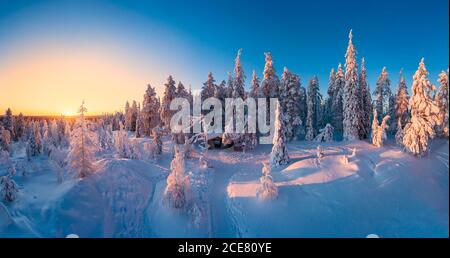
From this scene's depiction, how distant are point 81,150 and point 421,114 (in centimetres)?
2839

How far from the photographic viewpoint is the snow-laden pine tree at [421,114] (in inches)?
680

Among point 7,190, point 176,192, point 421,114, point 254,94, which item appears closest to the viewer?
point 176,192

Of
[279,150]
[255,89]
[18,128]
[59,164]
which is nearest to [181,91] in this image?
[255,89]

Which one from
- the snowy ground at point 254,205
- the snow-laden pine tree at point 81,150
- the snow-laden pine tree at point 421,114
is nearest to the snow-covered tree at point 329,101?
the snow-laden pine tree at point 421,114

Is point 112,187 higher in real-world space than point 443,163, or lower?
lower

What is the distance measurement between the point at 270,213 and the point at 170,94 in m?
29.5

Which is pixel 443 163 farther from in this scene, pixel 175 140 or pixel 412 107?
pixel 175 140

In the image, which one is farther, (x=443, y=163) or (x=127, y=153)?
(x=127, y=153)

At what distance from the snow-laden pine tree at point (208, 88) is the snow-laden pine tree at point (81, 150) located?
23.2 metres

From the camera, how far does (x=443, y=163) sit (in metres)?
15.1

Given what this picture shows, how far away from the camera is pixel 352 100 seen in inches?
1216

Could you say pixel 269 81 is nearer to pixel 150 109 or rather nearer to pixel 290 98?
pixel 290 98
